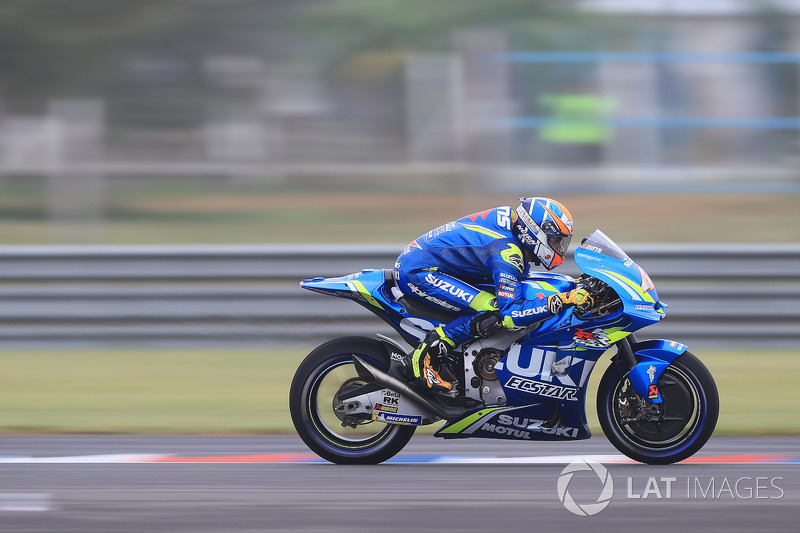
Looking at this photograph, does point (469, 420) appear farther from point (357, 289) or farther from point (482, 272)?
point (357, 289)

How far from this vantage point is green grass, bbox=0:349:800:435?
331 inches

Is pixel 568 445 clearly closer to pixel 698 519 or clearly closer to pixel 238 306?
pixel 698 519

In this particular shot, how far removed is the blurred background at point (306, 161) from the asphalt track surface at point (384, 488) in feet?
3.36

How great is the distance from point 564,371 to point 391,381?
97cm

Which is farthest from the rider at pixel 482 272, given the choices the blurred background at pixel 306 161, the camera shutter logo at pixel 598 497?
the blurred background at pixel 306 161

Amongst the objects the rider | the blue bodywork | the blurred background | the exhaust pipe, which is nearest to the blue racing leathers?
the rider

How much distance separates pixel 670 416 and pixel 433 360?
1343 millimetres

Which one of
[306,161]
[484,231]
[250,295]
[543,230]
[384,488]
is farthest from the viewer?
[306,161]

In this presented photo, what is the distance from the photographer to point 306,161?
659 inches

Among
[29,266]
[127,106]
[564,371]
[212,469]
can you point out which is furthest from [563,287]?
[127,106]

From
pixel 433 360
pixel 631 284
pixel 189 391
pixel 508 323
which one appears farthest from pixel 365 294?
pixel 189 391

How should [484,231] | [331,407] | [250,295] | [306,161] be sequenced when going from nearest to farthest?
1. [484,231]
2. [331,407]
3. [250,295]
4. [306,161]

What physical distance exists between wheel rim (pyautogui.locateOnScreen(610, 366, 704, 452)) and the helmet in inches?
32.0

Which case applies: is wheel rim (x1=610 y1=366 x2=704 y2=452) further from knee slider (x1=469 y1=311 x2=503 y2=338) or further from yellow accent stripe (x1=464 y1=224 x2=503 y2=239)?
yellow accent stripe (x1=464 y1=224 x2=503 y2=239)
